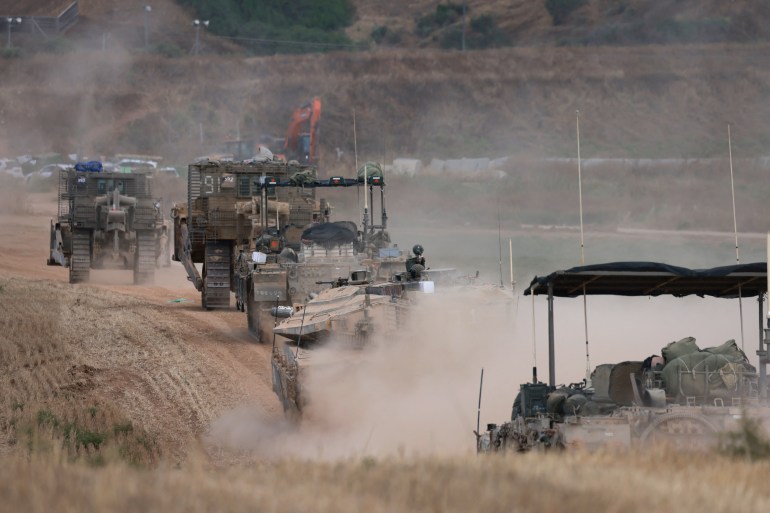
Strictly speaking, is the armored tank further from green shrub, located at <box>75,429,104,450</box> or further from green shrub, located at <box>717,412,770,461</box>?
green shrub, located at <box>717,412,770,461</box>

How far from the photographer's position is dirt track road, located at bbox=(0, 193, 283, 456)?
20.2 metres

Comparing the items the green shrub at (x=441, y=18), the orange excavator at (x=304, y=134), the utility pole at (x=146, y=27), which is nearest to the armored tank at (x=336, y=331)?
the orange excavator at (x=304, y=134)

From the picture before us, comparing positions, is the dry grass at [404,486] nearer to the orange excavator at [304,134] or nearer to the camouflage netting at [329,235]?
the camouflage netting at [329,235]

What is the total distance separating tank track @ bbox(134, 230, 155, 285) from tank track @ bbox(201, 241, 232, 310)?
314 inches

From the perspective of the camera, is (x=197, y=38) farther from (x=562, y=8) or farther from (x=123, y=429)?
(x=123, y=429)

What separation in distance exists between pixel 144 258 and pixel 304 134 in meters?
22.6

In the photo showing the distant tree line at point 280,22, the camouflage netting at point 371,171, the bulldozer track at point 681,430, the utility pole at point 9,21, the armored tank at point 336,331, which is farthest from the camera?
the utility pole at point 9,21

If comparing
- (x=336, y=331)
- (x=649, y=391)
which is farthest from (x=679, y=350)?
(x=336, y=331)

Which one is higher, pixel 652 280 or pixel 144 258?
pixel 144 258

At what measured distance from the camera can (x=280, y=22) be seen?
3617 inches

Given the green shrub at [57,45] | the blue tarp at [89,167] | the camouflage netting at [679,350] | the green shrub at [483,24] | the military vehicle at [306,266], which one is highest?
the green shrub at [483,24]

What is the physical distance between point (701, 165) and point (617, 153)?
7579 mm

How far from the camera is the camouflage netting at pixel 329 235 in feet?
88.8

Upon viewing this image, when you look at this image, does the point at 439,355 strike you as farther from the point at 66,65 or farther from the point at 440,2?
the point at 440,2
